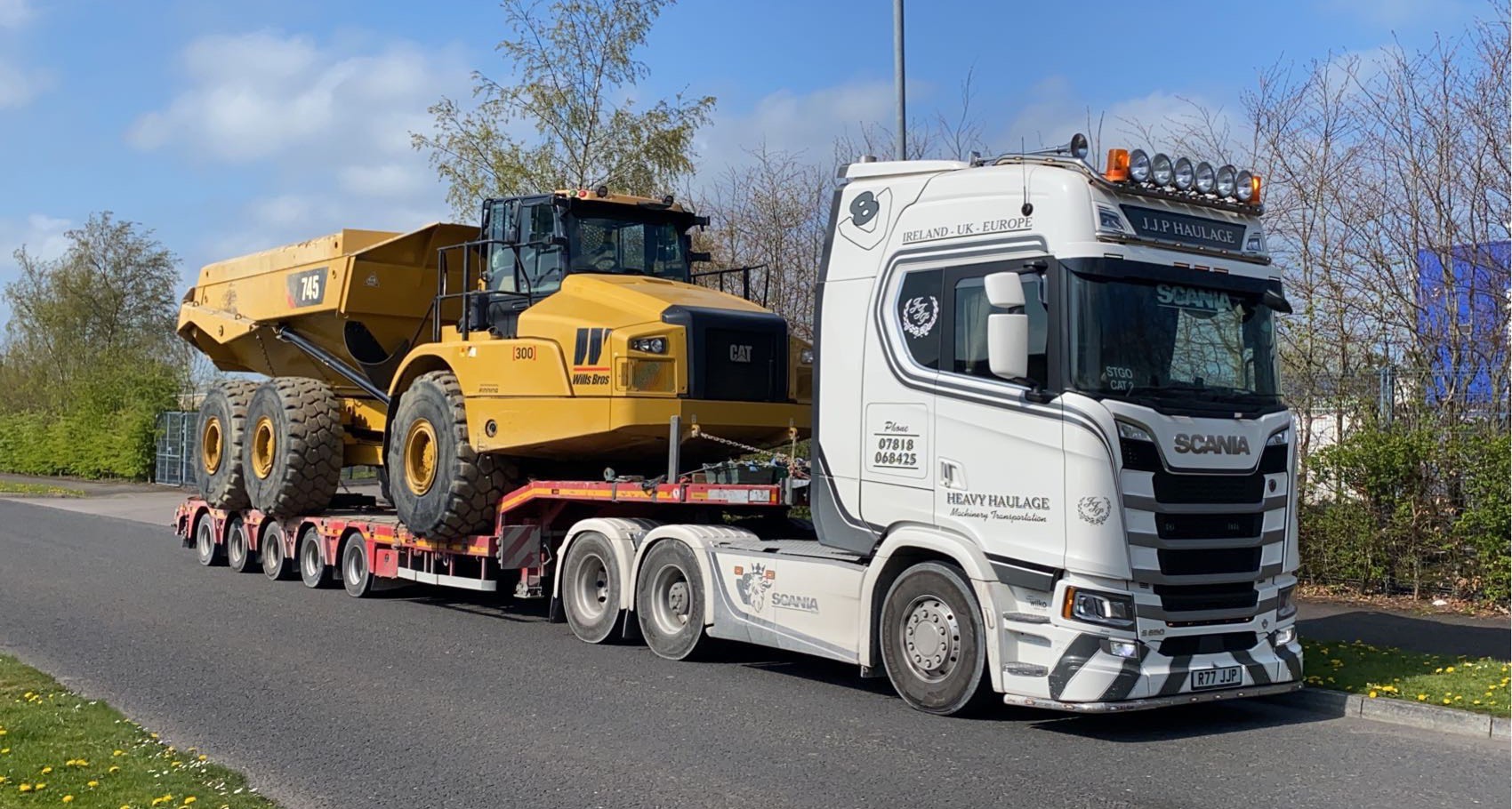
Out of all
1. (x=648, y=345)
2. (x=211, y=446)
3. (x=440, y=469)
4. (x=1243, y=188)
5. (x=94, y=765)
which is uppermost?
(x=1243, y=188)

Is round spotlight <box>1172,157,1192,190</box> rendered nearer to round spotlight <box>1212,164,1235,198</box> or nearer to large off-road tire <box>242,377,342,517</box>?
round spotlight <box>1212,164,1235,198</box>

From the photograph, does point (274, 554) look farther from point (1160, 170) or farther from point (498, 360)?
point (1160, 170)

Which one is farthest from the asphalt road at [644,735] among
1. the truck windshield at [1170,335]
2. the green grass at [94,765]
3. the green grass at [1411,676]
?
the truck windshield at [1170,335]

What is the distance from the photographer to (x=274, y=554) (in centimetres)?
1688

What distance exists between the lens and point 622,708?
29.0ft

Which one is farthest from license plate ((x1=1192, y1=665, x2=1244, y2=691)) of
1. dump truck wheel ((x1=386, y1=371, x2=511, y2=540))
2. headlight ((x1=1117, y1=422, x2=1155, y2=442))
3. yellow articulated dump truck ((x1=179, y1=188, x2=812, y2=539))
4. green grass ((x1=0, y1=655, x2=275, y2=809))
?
dump truck wheel ((x1=386, y1=371, x2=511, y2=540))

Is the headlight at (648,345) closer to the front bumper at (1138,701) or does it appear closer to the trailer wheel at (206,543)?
the front bumper at (1138,701)

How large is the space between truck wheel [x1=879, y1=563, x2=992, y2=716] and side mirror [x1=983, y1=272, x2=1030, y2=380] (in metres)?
1.31

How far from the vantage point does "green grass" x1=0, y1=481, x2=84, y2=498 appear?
3678cm

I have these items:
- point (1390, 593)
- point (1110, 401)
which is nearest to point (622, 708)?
point (1110, 401)

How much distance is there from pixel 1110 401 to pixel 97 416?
1651 inches

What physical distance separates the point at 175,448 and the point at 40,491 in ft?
11.8

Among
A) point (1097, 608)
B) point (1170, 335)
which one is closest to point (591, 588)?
point (1097, 608)

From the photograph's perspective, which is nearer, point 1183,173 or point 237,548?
point 1183,173
